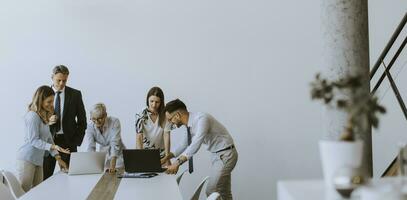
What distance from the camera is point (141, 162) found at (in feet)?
16.7

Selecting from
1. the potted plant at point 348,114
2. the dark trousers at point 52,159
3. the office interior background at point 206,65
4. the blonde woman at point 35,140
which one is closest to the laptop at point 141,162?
the blonde woman at point 35,140

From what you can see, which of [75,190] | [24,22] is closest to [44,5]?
[24,22]

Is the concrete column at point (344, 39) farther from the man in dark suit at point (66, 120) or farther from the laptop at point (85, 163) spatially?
the man in dark suit at point (66, 120)

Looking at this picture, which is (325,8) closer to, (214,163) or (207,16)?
(214,163)

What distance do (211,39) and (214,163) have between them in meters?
2.41

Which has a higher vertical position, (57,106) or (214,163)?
(57,106)

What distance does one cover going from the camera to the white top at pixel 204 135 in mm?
5270

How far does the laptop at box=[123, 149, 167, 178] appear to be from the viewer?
16.6 ft

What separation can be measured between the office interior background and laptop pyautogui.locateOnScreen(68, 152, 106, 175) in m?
2.05

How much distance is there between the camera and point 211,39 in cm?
746

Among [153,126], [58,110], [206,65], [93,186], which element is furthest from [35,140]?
[206,65]

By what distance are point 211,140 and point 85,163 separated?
1.29m

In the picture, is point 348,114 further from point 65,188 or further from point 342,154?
point 65,188

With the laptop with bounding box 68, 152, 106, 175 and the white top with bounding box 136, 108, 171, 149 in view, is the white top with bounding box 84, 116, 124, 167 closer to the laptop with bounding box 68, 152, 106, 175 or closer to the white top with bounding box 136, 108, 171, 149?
the white top with bounding box 136, 108, 171, 149
